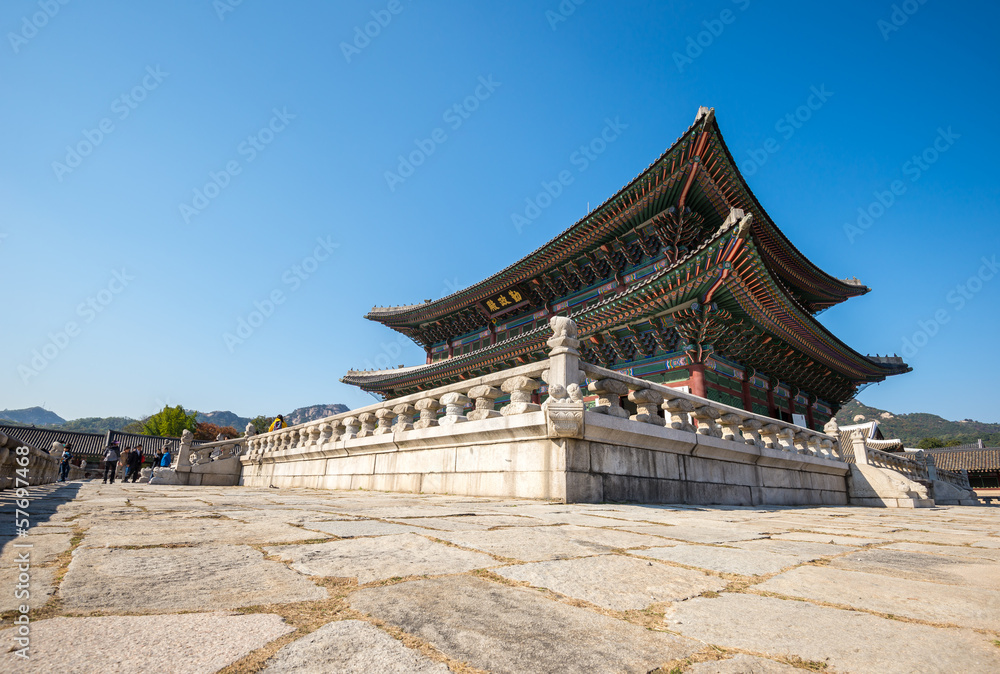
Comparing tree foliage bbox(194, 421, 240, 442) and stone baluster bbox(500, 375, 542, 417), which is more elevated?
tree foliage bbox(194, 421, 240, 442)

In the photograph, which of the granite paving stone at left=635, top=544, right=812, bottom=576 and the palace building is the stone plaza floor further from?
the palace building

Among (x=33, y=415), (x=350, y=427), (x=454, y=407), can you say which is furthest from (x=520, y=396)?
(x=33, y=415)

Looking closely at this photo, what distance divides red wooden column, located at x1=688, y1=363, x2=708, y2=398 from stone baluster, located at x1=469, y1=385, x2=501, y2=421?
26.4 ft

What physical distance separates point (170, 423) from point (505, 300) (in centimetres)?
5016

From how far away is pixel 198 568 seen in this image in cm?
167

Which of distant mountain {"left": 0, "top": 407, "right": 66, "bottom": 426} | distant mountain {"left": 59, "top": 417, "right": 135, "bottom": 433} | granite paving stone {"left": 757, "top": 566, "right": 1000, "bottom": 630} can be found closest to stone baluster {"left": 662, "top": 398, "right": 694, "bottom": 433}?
granite paving stone {"left": 757, "top": 566, "right": 1000, "bottom": 630}

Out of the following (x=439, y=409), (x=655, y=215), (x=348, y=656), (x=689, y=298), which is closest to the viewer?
(x=348, y=656)

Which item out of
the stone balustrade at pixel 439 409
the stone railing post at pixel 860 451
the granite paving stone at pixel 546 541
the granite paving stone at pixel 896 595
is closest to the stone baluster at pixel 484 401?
the stone balustrade at pixel 439 409

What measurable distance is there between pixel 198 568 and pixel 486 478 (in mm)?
4497

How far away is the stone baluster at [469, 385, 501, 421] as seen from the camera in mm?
6238

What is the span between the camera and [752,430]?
28.1ft

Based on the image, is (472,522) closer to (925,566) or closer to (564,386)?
(925,566)

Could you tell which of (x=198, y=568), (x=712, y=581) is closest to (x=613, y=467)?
(x=712, y=581)

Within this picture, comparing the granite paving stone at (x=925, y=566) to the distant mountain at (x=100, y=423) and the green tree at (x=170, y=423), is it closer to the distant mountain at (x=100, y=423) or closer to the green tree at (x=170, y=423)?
the green tree at (x=170, y=423)
